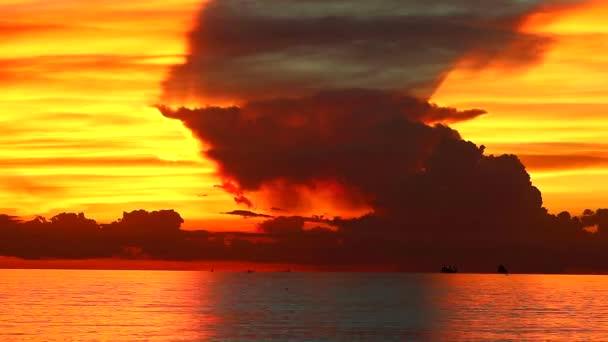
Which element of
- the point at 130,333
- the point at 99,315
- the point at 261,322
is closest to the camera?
the point at 130,333

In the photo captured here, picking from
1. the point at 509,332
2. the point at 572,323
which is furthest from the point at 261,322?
the point at 572,323

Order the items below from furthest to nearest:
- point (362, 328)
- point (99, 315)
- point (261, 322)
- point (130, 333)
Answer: point (99, 315)
point (261, 322)
point (362, 328)
point (130, 333)

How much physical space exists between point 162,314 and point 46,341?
66.8 metres

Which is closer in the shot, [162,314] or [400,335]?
[400,335]

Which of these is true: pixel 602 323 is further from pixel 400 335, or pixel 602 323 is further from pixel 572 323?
pixel 400 335

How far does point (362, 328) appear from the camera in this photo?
161875mm

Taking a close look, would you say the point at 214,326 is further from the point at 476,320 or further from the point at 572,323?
the point at 572,323

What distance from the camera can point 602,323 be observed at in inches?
7121

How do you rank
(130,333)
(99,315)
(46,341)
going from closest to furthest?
(46,341), (130,333), (99,315)

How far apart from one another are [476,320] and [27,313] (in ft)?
298

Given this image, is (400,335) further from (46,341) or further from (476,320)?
(46,341)

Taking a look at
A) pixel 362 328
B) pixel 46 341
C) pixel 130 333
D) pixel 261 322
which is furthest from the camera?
pixel 261 322

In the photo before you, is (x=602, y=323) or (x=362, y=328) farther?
(x=602, y=323)

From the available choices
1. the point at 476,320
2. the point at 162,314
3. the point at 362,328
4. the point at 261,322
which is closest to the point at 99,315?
the point at 162,314
